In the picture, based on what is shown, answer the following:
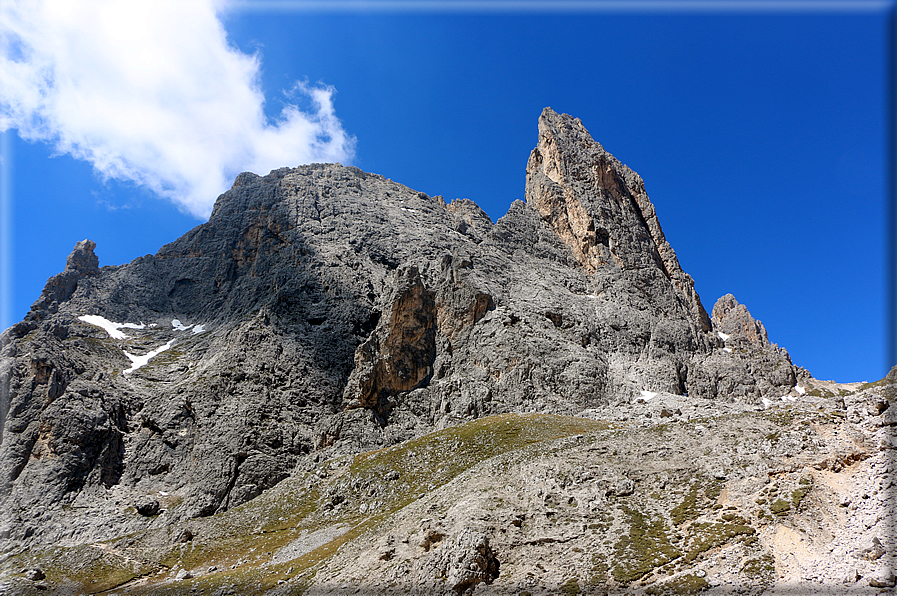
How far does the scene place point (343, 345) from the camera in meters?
101

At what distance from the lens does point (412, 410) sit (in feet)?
293

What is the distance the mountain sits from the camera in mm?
31578

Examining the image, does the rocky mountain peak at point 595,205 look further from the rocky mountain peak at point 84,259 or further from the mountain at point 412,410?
the rocky mountain peak at point 84,259

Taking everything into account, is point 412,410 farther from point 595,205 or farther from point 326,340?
point 595,205

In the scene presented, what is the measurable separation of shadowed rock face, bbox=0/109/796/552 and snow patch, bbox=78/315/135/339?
0.86m

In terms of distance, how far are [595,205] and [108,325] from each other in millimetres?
119016

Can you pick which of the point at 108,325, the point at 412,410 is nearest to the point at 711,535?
the point at 412,410

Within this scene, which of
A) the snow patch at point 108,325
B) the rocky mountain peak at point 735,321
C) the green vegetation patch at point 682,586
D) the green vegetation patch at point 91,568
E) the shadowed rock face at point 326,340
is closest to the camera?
the green vegetation patch at point 682,586

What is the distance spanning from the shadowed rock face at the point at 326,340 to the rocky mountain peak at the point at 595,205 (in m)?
0.60

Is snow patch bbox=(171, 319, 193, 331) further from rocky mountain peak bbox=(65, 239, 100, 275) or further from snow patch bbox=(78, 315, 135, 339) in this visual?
rocky mountain peak bbox=(65, 239, 100, 275)

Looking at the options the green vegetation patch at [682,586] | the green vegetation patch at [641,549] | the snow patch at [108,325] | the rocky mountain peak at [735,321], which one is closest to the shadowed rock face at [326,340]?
the snow patch at [108,325]

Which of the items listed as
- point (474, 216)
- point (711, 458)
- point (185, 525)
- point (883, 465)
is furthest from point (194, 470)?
point (474, 216)

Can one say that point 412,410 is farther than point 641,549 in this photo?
Yes

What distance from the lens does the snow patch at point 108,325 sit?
4574 inches
